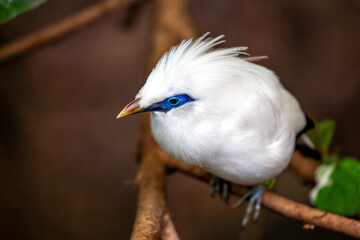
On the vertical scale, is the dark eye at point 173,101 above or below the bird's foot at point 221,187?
above

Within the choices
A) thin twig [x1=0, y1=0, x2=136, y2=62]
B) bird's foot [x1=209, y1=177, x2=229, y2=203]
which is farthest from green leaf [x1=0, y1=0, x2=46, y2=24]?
thin twig [x1=0, y1=0, x2=136, y2=62]

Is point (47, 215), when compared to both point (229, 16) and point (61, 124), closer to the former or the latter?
point (61, 124)

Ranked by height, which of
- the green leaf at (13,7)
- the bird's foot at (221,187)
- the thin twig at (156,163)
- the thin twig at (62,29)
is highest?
the green leaf at (13,7)

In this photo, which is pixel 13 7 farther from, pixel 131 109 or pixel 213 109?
pixel 213 109

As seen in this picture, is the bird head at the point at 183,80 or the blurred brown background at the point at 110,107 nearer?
the bird head at the point at 183,80

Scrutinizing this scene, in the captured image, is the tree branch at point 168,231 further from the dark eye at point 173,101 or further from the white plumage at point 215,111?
the dark eye at point 173,101

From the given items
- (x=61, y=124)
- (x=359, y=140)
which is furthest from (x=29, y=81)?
(x=359, y=140)

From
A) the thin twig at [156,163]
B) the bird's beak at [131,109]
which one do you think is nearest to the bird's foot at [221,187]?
the thin twig at [156,163]
